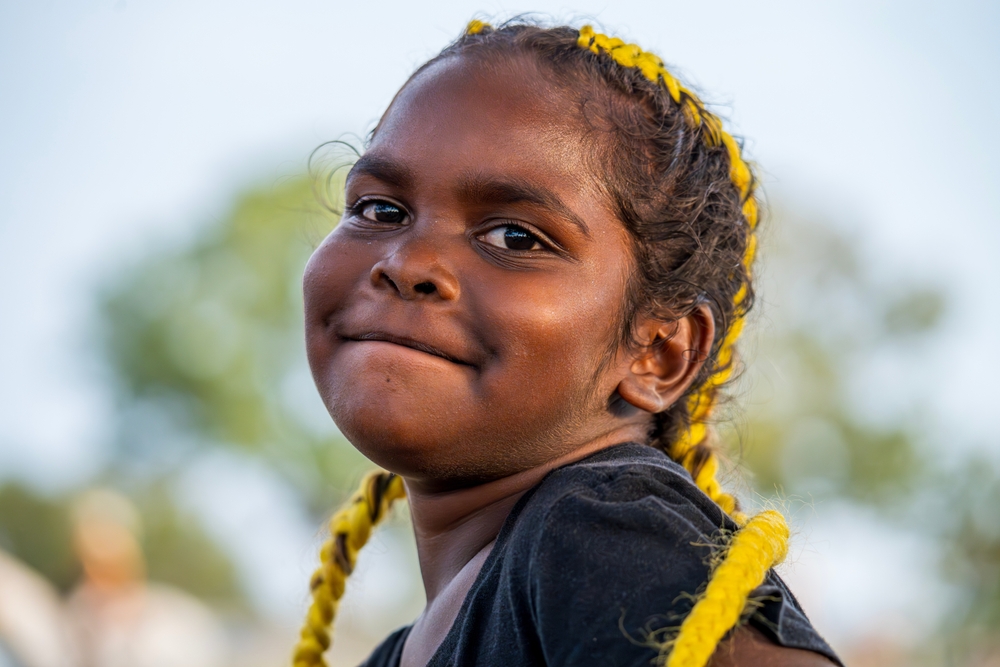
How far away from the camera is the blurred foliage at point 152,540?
15406 mm

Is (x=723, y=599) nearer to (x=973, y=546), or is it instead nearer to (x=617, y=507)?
(x=617, y=507)

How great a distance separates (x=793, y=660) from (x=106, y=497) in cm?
843

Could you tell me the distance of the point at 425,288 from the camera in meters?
1.53

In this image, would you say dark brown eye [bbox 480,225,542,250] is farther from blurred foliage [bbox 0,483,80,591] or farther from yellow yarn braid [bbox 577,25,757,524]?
blurred foliage [bbox 0,483,80,591]

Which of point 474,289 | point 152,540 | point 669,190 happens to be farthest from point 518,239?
point 152,540

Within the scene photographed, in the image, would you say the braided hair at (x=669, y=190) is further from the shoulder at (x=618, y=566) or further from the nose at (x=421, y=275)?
the nose at (x=421, y=275)

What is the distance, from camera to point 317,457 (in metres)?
16.1

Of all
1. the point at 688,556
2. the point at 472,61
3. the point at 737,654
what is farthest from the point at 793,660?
the point at 472,61

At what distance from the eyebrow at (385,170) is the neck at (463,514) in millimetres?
538

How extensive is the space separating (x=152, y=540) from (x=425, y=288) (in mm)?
16196

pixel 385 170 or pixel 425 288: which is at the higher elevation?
Result: pixel 385 170

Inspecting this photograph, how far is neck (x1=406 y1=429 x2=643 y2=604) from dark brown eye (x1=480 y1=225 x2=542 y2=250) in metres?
0.36

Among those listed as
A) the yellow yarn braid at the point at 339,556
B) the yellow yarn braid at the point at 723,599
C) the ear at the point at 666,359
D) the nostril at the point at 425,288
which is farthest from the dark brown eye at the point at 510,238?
the yellow yarn braid at the point at 339,556

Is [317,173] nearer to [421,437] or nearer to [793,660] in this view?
[421,437]
